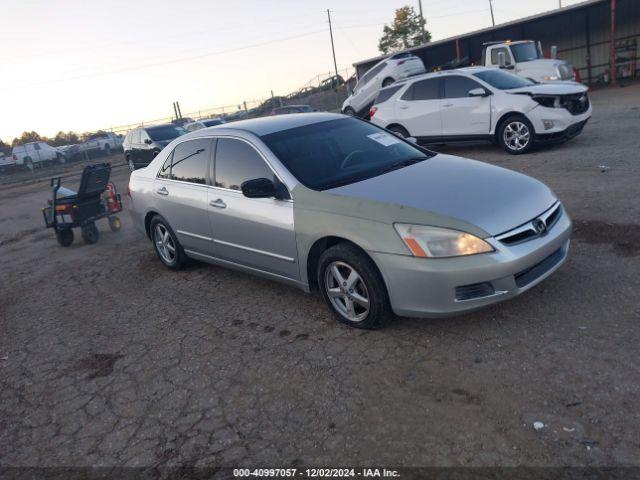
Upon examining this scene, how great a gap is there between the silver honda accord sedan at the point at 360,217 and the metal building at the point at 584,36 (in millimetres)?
21566

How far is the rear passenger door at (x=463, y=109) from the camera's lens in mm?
10188

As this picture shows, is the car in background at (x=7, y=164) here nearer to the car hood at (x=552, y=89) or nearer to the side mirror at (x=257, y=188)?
the car hood at (x=552, y=89)

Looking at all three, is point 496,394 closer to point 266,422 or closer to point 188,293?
point 266,422

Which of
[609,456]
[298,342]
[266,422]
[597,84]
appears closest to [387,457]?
[266,422]

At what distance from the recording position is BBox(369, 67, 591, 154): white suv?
9561mm

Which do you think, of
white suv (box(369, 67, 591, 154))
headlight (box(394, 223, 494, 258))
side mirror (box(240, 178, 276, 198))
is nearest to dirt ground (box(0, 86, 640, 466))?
headlight (box(394, 223, 494, 258))

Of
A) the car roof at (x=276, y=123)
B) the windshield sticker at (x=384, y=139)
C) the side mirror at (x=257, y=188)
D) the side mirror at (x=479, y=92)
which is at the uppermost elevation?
the car roof at (x=276, y=123)

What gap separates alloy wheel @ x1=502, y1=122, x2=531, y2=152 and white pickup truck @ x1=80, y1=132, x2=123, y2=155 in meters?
32.8

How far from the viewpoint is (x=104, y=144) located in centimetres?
3809

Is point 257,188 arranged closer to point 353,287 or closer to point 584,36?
point 353,287

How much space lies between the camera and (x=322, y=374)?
11.8ft

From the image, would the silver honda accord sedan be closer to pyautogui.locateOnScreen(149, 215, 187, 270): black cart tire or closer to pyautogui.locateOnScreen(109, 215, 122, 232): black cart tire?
pyautogui.locateOnScreen(149, 215, 187, 270): black cart tire

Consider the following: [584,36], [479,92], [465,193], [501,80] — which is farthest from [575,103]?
[584,36]

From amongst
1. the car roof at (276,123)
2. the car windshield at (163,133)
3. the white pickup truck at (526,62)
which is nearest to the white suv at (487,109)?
the car roof at (276,123)
